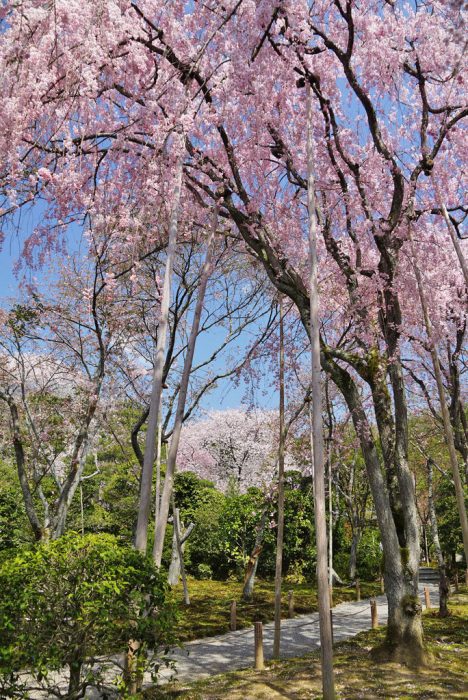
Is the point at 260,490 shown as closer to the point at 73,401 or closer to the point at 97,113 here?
the point at 73,401

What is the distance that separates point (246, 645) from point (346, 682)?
14.1ft

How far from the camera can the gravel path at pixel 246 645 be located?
8.13 metres

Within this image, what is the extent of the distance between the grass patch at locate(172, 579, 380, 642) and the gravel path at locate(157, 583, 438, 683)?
15.1 inches

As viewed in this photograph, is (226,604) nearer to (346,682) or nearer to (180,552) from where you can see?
(180,552)

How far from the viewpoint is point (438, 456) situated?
23500 mm

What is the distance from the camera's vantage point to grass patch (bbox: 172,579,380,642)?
1116cm

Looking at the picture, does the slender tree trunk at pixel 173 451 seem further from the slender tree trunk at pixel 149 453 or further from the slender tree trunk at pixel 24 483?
the slender tree trunk at pixel 24 483

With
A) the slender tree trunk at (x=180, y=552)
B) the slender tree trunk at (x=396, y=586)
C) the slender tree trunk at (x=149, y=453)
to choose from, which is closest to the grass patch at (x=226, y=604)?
the slender tree trunk at (x=180, y=552)

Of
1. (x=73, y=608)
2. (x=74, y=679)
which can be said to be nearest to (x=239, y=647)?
(x=74, y=679)

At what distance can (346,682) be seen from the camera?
6.00 metres

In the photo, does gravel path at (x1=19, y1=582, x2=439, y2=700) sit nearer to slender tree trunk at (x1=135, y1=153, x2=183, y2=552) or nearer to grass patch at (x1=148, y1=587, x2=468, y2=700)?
grass patch at (x1=148, y1=587, x2=468, y2=700)

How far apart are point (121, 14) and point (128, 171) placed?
1.94m

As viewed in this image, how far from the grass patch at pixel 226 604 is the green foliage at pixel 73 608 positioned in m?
5.27

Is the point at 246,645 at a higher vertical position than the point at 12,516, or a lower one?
lower
